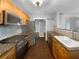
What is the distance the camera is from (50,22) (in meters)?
8.95

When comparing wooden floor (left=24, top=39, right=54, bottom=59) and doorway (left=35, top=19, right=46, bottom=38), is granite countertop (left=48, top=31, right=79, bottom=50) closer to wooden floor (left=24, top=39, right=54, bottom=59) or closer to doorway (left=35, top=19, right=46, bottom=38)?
wooden floor (left=24, top=39, right=54, bottom=59)

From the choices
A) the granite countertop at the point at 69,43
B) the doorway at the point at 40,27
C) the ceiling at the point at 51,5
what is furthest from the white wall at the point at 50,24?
the granite countertop at the point at 69,43

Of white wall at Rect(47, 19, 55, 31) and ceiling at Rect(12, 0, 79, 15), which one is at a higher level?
ceiling at Rect(12, 0, 79, 15)

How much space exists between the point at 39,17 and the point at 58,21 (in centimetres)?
200

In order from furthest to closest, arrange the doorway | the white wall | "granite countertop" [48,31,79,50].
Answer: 1. the doorway
2. the white wall
3. "granite countertop" [48,31,79,50]

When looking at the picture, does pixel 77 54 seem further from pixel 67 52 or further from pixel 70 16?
pixel 70 16

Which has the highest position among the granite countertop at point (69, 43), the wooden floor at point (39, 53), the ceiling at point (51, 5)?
the ceiling at point (51, 5)

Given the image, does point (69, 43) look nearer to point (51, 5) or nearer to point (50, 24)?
point (51, 5)

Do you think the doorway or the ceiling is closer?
the ceiling

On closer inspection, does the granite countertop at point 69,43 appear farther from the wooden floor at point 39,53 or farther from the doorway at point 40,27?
the doorway at point 40,27

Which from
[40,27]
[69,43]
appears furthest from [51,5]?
[40,27]

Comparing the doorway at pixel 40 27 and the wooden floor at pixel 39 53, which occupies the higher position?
the doorway at pixel 40 27

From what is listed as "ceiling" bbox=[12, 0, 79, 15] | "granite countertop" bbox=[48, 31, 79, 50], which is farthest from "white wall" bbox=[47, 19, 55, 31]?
"granite countertop" bbox=[48, 31, 79, 50]

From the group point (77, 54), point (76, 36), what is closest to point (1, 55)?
point (77, 54)
